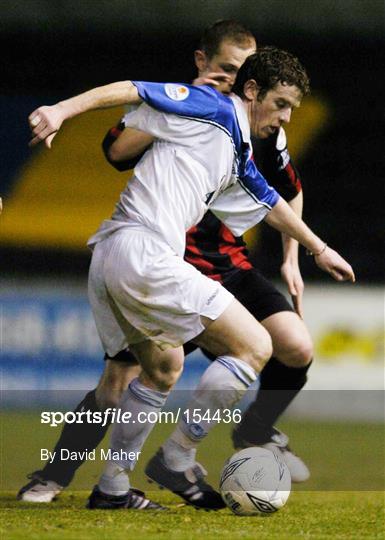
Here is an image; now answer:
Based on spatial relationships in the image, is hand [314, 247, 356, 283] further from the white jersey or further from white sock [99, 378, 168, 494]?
white sock [99, 378, 168, 494]

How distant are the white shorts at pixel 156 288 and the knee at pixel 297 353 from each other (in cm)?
119

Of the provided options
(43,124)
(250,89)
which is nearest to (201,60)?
(250,89)

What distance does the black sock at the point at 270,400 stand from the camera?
6.15m

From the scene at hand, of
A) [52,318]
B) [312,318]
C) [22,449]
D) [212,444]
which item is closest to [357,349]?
[312,318]

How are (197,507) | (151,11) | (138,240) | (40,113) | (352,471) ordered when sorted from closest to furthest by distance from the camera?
(40,113)
(138,240)
(197,507)
(352,471)
(151,11)

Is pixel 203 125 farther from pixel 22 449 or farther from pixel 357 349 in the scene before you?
pixel 357 349

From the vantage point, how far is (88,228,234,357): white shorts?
4867mm

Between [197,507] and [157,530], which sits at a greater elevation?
[157,530]

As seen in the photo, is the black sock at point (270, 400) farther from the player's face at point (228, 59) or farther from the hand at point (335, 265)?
the player's face at point (228, 59)

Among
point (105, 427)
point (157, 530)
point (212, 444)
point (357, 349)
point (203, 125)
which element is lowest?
point (357, 349)

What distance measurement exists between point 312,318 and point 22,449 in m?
4.95

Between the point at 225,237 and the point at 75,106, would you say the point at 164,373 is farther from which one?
the point at 225,237

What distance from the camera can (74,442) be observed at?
5805 millimetres

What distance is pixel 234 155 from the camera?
16.6ft
